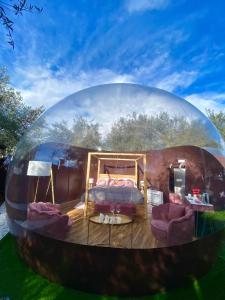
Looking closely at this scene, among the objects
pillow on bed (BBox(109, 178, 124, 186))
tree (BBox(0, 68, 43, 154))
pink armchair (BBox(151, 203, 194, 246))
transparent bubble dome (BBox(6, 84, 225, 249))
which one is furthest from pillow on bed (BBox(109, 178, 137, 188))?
tree (BBox(0, 68, 43, 154))

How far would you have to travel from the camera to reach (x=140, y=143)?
5.96 m

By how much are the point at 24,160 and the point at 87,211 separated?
207 cm

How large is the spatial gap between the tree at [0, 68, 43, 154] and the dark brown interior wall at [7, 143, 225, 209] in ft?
38.9

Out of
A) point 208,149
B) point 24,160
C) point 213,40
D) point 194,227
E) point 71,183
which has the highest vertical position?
point 213,40

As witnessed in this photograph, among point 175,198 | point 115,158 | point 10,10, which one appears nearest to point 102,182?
point 115,158

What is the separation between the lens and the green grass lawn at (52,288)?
13.8 ft

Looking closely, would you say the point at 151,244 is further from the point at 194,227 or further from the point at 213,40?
the point at 213,40

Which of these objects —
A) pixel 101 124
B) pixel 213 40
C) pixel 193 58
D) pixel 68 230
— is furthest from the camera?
pixel 193 58

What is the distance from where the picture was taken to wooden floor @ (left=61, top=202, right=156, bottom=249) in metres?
4.70

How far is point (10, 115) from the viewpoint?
17.2 m

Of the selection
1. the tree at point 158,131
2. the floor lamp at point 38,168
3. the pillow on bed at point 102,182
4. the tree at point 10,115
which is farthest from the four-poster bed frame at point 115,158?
the tree at point 10,115

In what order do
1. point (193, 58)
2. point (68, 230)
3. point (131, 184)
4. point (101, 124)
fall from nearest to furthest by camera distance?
point (68, 230), point (101, 124), point (131, 184), point (193, 58)

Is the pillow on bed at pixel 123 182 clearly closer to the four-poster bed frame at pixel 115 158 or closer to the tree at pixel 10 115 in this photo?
the four-poster bed frame at pixel 115 158

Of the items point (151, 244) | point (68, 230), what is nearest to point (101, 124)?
point (68, 230)
